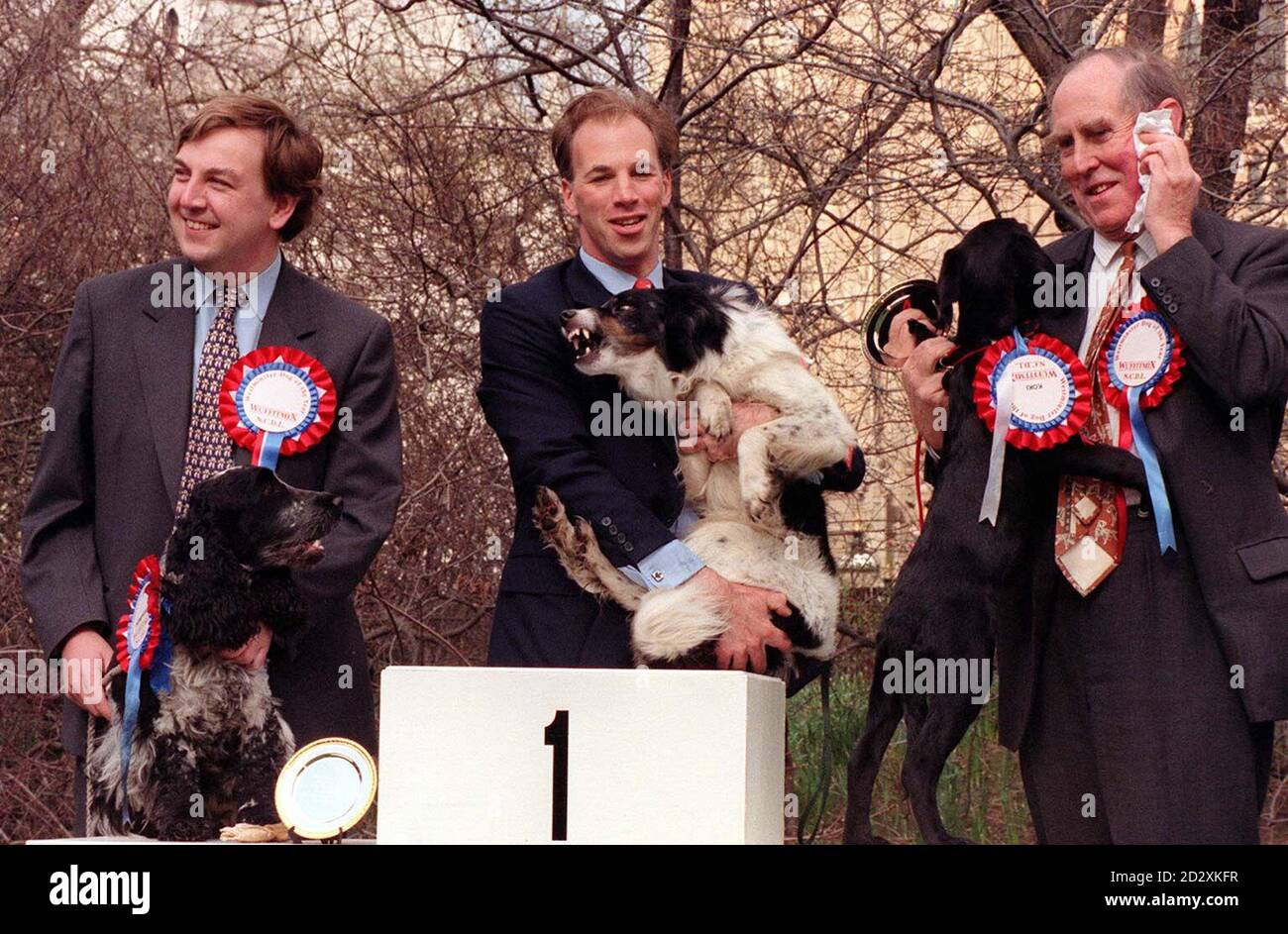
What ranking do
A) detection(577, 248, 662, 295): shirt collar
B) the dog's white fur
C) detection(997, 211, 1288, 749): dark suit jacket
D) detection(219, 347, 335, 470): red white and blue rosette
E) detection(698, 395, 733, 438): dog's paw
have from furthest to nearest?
1. detection(577, 248, 662, 295): shirt collar
2. detection(219, 347, 335, 470): red white and blue rosette
3. detection(698, 395, 733, 438): dog's paw
4. the dog's white fur
5. detection(997, 211, 1288, 749): dark suit jacket

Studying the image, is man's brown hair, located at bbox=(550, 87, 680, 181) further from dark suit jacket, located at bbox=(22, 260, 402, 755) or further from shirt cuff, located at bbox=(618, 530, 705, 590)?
shirt cuff, located at bbox=(618, 530, 705, 590)

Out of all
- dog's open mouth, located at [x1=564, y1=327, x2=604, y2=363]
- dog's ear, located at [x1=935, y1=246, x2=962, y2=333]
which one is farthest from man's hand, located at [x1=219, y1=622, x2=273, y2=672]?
dog's ear, located at [x1=935, y1=246, x2=962, y2=333]

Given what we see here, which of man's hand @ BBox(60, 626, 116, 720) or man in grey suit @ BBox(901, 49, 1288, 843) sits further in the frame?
man's hand @ BBox(60, 626, 116, 720)

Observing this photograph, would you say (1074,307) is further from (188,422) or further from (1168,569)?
(188,422)

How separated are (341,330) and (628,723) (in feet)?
4.14

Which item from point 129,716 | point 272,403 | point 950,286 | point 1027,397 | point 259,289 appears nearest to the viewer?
point 129,716

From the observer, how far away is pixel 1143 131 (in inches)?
129

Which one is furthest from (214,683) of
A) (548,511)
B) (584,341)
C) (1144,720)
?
(1144,720)

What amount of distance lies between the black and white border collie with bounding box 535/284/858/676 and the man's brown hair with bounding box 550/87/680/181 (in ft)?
1.40

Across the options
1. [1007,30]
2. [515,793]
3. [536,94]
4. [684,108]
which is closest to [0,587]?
[536,94]

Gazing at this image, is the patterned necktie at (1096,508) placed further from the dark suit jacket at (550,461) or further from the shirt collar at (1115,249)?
the dark suit jacket at (550,461)

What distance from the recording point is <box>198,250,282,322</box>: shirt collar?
3.57 m

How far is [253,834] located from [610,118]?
1805mm

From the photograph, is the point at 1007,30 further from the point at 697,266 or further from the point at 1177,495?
the point at 1177,495
